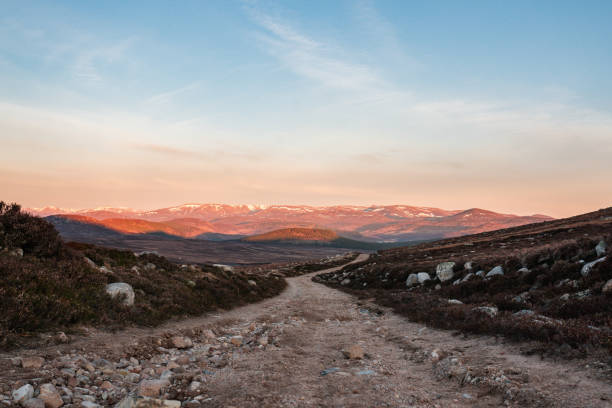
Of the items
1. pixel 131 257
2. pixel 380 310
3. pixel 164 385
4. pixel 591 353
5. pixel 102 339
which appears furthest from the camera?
pixel 131 257

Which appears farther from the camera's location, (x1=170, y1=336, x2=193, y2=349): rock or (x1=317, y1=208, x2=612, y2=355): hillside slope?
(x1=170, y1=336, x2=193, y2=349): rock

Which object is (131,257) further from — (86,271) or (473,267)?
(473,267)

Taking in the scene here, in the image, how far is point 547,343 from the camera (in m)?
7.66

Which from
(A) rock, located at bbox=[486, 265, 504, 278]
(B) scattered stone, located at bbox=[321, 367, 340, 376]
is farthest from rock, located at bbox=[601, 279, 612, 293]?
(B) scattered stone, located at bbox=[321, 367, 340, 376]

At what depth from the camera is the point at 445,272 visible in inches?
916

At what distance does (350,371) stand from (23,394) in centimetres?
581

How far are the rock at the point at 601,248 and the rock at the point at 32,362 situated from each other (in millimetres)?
19836

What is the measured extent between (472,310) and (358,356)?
633 centimetres

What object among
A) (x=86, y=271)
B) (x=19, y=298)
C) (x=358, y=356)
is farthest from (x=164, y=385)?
(x=86, y=271)

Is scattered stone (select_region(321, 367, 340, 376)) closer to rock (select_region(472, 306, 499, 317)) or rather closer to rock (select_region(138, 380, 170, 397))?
rock (select_region(138, 380, 170, 397))

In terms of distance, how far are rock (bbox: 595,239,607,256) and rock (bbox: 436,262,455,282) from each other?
8.93 m

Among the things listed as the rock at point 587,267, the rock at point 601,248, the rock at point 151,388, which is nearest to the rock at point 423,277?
the rock at point 601,248

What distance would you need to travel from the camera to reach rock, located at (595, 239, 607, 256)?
14.4 m

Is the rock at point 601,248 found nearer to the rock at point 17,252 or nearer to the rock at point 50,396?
the rock at point 50,396
